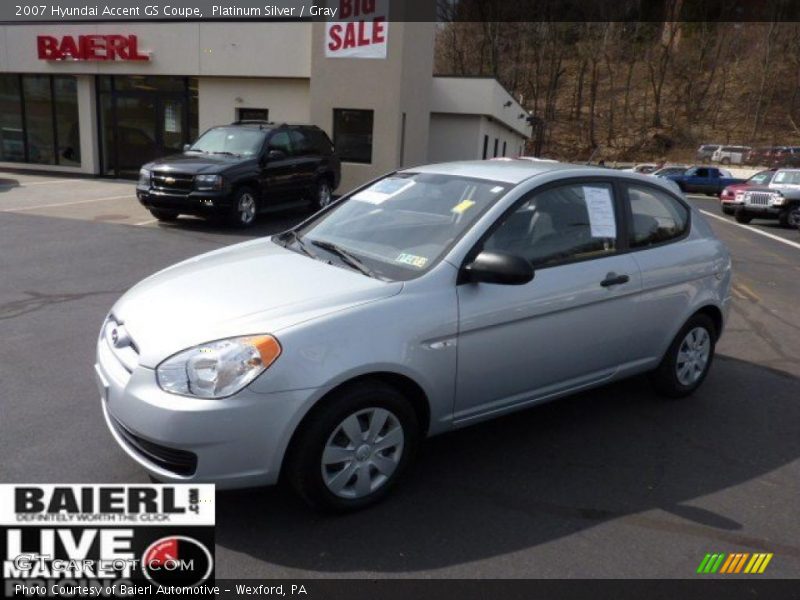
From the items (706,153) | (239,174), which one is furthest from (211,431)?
(706,153)

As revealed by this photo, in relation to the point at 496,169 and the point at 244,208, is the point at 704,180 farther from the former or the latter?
the point at 496,169

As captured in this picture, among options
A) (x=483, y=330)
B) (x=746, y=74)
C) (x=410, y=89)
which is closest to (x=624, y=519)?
(x=483, y=330)

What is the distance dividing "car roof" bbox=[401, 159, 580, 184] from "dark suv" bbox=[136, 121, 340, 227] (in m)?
7.33

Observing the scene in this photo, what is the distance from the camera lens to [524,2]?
65.8 metres

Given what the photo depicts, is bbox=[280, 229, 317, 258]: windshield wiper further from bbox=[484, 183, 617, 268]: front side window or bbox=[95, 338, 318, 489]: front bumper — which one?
bbox=[95, 338, 318, 489]: front bumper

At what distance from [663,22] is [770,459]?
8106cm

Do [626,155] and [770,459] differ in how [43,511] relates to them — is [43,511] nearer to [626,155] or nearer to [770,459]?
[770,459]

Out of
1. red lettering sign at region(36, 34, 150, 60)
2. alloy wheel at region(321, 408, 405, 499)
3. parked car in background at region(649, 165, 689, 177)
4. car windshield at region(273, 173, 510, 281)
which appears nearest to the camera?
alloy wheel at region(321, 408, 405, 499)

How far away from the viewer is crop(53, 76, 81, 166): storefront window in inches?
809

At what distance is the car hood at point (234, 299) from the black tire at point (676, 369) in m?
2.42

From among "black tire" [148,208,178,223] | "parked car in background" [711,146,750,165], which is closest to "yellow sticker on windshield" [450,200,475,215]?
"black tire" [148,208,178,223]

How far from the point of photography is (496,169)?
4.34 meters

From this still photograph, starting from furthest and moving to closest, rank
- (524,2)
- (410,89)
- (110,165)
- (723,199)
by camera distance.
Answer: (524,2), (723,199), (110,165), (410,89)

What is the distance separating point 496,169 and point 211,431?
2.48 meters
